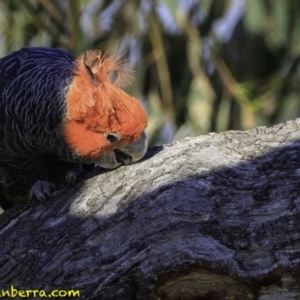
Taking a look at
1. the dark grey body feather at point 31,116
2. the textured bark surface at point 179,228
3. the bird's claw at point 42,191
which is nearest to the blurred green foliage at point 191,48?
the dark grey body feather at point 31,116

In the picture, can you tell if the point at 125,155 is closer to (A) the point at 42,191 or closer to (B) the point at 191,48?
(A) the point at 42,191

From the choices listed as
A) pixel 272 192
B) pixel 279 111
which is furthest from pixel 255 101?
pixel 272 192

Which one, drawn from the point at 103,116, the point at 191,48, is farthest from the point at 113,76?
the point at 191,48

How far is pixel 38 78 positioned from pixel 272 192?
90 centimetres

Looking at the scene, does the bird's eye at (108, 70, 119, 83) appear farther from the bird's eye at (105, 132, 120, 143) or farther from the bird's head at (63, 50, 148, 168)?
the bird's eye at (105, 132, 120, 143)

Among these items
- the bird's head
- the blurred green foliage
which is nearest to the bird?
the bird's head

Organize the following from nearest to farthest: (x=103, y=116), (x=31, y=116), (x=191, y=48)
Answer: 1. (x=103, y=116)
2. (x=31, y=116)
3. (x=191, y=48)

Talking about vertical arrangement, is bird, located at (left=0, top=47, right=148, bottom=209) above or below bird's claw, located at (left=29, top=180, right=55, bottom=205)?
above

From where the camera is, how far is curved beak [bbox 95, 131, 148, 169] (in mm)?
1983

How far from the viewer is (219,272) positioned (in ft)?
5.13

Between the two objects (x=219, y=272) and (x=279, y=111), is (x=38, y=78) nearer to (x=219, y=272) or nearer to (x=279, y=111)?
(x=219, y=272)

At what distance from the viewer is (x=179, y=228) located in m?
1.64

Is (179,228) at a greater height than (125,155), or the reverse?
(125,155)

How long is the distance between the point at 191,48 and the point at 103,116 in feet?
6.57
